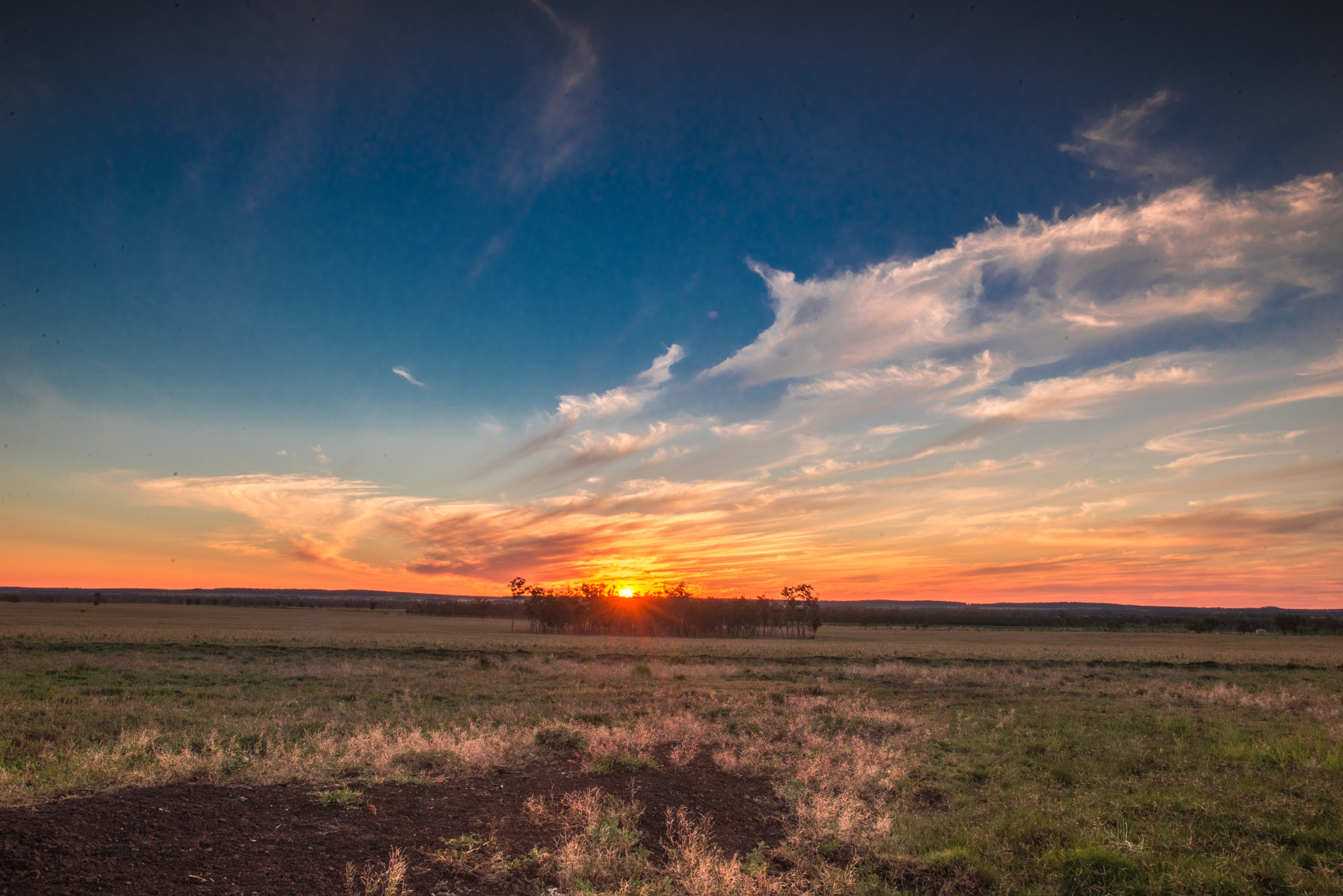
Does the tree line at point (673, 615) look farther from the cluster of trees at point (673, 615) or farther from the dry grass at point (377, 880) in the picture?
the dry grass at point (377, 880)

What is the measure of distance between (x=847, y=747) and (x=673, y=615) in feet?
369

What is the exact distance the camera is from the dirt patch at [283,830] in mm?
6578

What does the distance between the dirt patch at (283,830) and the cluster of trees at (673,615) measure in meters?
104

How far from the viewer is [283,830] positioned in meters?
8.18

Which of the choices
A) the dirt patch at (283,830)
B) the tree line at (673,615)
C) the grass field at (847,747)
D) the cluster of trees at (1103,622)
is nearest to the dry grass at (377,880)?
the dirt patch at (283,830)

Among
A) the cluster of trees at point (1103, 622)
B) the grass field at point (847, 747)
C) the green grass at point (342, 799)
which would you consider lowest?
the cluster of trees at point (1103, 622)

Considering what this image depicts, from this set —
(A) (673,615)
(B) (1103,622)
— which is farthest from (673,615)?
(B) (1103,622)

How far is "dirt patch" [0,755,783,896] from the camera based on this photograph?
658cm

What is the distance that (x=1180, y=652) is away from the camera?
205 ft

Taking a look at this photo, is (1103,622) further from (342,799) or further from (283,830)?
(283,830)

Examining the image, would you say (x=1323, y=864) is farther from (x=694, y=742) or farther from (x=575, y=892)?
(x=694, y=742)

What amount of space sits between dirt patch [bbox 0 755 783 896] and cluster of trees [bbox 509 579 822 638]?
104m

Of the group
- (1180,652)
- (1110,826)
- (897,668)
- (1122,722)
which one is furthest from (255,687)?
(1180,652)

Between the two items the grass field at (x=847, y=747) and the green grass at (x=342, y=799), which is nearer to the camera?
the grass field at (x=847, y=747)
